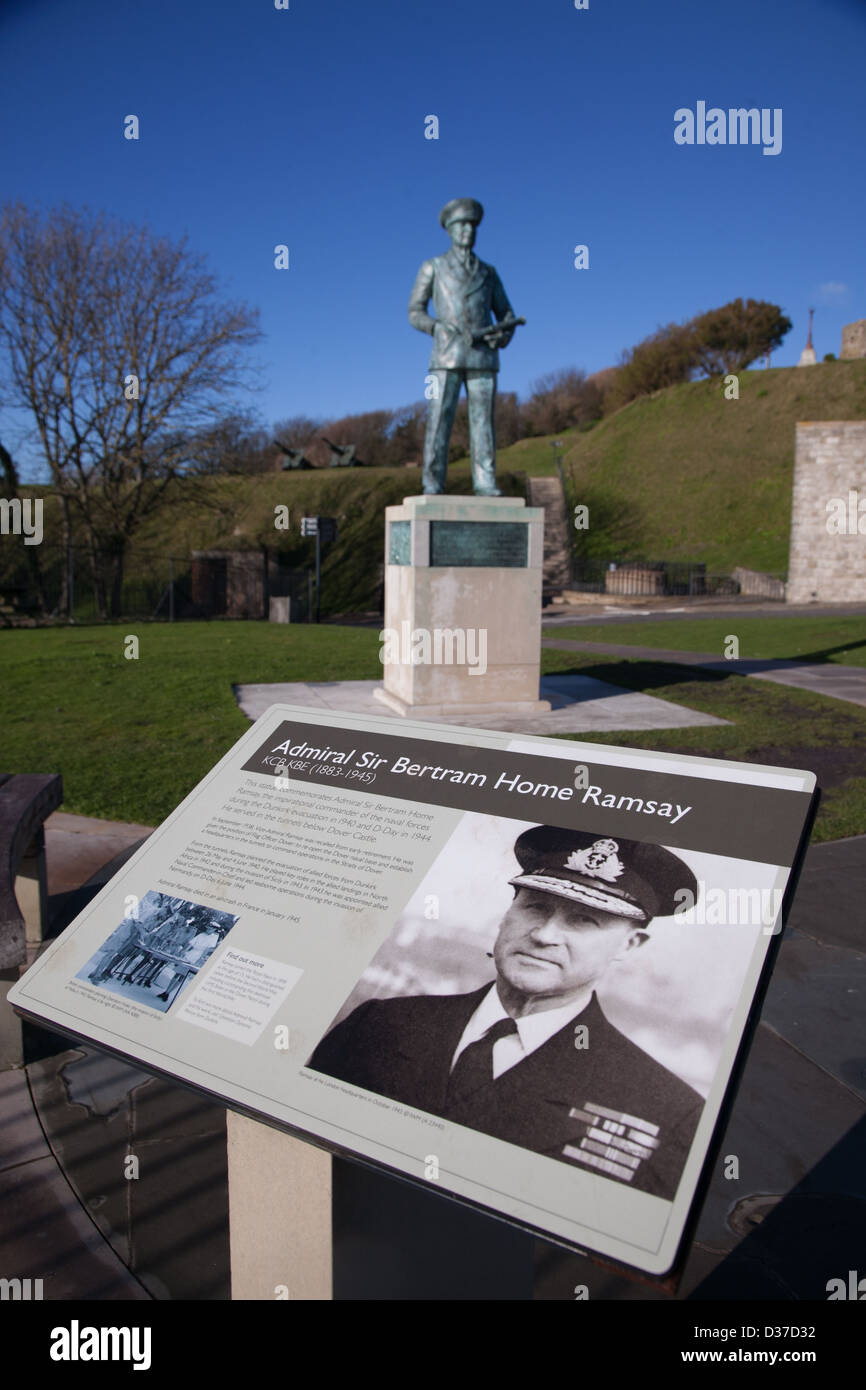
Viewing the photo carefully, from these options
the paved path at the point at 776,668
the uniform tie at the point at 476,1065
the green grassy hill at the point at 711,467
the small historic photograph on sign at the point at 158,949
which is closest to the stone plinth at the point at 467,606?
the paved path at the point at 776,668

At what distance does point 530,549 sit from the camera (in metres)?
8.69

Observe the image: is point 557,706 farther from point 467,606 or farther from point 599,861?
point 599,861

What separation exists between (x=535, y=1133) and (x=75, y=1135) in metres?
2.00

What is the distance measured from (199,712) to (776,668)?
8096mm

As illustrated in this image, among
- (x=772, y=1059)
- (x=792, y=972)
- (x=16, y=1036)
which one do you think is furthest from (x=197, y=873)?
(x=792, y=972)

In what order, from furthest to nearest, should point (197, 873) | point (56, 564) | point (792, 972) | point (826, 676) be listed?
point (56, 564)
point (826, 676)
point (792, 972)
point (197, 873)

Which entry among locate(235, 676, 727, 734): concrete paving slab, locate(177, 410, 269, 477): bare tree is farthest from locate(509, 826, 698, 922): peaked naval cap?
locate(177, 410, 269, 477): bare tree

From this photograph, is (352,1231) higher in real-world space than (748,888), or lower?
lower

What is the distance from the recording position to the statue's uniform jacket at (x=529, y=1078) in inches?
57.6

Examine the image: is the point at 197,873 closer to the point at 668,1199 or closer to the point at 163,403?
the point at 668,1199

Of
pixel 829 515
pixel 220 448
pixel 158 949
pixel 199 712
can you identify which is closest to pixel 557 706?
pixel 199 712

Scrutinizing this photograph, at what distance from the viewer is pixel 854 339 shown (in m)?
51.8

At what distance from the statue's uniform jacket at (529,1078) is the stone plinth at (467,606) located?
6.65m

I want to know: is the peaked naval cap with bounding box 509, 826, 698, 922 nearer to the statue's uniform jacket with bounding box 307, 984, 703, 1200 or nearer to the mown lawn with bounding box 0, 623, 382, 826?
the statue's uniform jacket with bounding box 307, 984, 703, 1200
